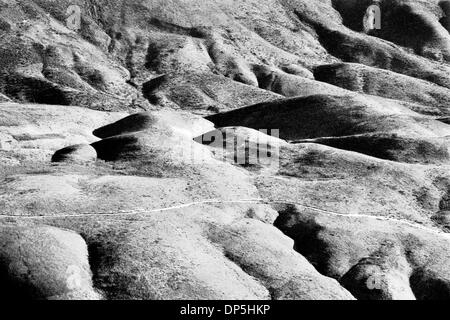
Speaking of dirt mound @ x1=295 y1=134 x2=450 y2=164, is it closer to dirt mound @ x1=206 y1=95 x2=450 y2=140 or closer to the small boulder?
dirt mound @ x1=206 y1=95 x2=450 y2=140

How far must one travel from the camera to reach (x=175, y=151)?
94188mm

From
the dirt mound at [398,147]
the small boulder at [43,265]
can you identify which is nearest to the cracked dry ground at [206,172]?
the small boulder at [43,265]

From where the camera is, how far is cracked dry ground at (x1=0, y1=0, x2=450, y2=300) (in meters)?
58.0

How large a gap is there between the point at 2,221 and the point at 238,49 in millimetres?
128137

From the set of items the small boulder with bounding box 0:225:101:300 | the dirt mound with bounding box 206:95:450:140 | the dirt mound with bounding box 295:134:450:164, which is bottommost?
the dirt mound with bounding box 206:95:450:140

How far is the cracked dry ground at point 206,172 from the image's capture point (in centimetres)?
5797

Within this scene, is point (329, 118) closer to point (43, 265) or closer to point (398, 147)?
point (398, 147)

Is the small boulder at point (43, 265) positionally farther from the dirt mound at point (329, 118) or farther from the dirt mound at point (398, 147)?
the dirt mound at point (329, 118)

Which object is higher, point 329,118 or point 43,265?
point 43,265

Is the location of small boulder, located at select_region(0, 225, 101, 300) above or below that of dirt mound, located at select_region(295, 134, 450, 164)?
above

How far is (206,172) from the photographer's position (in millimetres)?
85938

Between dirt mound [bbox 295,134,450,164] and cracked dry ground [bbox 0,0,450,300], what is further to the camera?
dirt mound [bbox 295,134,450,164]

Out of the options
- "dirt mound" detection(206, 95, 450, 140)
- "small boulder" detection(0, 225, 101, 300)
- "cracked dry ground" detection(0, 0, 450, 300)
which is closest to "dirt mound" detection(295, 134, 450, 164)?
"cracked dry ground" detection(0, 0, 450, 300)

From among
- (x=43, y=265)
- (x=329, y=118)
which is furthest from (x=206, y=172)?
(x=329, y=118)
